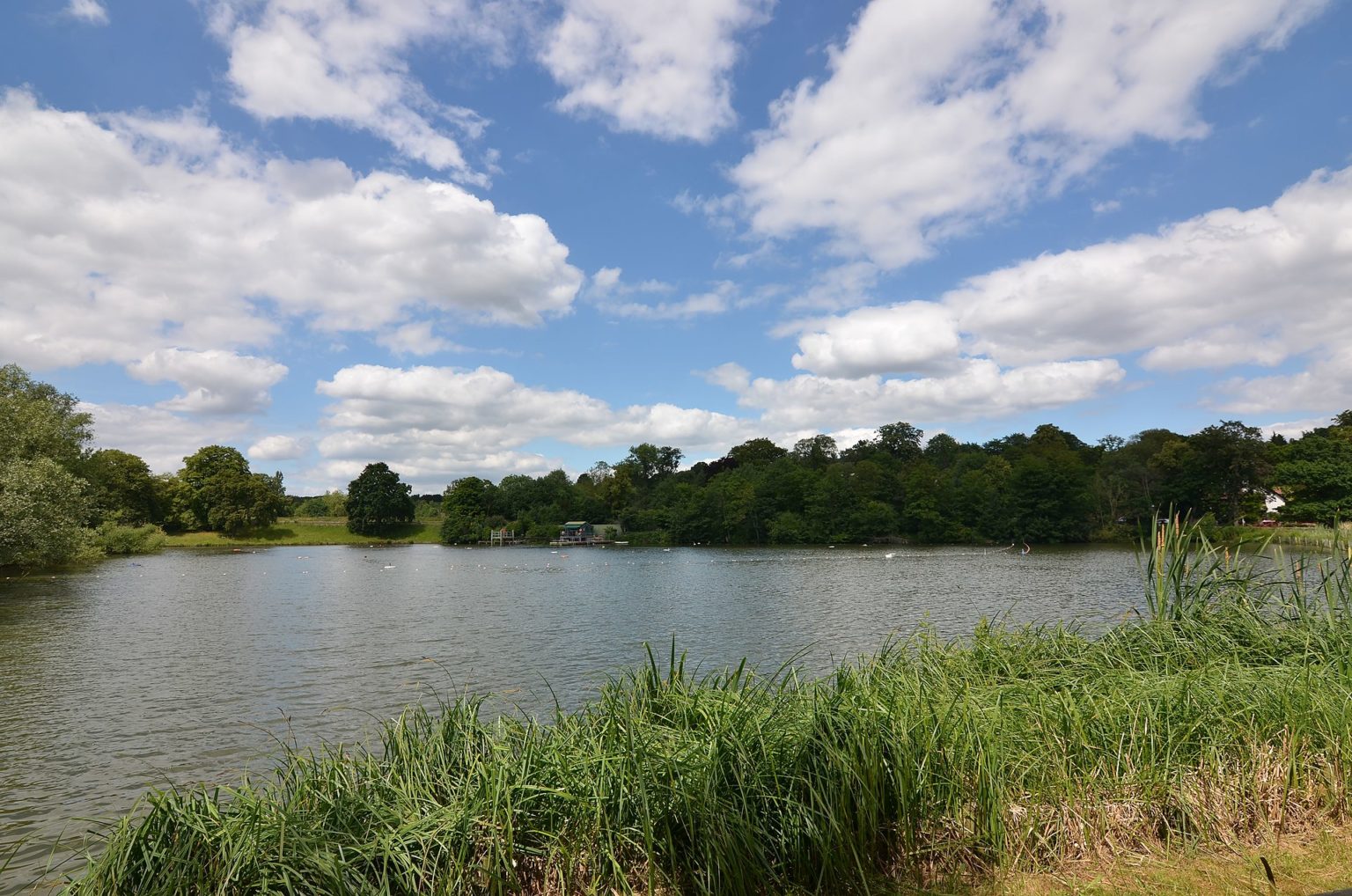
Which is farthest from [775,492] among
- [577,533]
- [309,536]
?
[309,536]

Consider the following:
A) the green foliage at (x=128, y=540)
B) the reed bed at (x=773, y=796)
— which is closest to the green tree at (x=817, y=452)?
the green foliage at (x=128, y=540)

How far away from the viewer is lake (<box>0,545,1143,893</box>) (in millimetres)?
11602

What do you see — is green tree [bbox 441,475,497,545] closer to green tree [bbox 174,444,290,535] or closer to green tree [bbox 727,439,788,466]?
green tree [bbox 174,444,290,535]

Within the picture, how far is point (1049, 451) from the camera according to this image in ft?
333

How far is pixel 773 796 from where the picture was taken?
15.4 feet

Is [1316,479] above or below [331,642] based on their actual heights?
above

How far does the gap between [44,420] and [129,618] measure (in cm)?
2700

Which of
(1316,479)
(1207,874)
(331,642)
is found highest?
(1316,479)

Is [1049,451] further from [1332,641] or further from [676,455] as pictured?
[1332,641]

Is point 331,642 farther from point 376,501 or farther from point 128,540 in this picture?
point 376,501

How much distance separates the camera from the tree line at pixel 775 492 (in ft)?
153

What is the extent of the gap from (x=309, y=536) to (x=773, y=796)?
126 metres

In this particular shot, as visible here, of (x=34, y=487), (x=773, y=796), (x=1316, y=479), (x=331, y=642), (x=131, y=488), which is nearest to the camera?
(x=773, y=796)

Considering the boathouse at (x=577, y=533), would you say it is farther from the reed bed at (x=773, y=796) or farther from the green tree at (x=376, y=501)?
the reed bed at (x=773, y=796)
